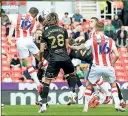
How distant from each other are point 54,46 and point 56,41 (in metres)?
0.13

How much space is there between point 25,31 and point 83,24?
36.9 feet

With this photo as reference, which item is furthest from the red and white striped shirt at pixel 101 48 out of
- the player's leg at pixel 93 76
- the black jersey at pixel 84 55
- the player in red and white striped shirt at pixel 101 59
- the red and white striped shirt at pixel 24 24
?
the black jersey at pixel 84 55

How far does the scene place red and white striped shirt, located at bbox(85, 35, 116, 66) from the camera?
16.5m

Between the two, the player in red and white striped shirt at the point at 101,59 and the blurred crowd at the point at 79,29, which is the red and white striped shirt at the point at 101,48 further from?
the blurred crowd at the point at 79,29

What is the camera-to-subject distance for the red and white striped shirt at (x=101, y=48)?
16.5 m

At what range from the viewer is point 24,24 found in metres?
18.7

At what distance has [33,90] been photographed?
75.3 ft

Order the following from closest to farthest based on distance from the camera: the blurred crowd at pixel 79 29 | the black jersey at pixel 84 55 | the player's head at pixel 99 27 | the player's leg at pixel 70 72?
the player's head at pixel 99 27
the player's leg at pixel 70 72
the black jersey at pixel 84 55
the blurred crowd at pixel 79 29

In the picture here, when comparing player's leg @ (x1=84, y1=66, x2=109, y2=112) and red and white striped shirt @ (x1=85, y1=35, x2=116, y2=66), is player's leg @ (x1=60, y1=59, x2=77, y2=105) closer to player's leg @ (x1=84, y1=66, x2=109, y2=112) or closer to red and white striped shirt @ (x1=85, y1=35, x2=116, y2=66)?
player's leg @ (x1=84, y1=66, x2=109, y2=112)

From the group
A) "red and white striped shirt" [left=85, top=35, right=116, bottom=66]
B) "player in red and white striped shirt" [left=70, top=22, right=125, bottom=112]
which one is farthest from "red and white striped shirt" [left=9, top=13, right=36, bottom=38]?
"red and white striped shirt" [left=85, top=35, right=116, bottom=66]

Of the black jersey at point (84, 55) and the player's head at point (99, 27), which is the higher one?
the player's head at point (99, 27)

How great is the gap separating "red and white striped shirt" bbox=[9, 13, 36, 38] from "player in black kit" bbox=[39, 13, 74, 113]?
2090 millimetres

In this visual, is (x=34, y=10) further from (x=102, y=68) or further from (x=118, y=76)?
(x=118, y=76)

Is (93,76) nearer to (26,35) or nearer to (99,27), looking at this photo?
(99,27)
